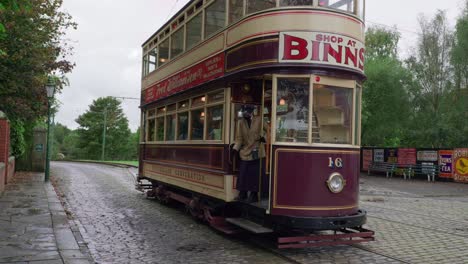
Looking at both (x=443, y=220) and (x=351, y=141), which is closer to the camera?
(x=351, y=141)

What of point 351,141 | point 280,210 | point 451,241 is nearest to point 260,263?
point 280,210

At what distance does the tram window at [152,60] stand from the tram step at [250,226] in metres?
6.55

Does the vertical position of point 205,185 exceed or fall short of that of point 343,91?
it falls short

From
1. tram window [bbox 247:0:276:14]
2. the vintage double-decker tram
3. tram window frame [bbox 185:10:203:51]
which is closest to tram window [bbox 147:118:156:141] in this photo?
tram window frame [bbox 185:10:203:51]

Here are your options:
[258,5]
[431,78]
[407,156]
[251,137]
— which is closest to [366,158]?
[407,156]

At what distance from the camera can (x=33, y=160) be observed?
73.7 feet

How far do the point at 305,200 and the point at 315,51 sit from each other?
A: 215 cm

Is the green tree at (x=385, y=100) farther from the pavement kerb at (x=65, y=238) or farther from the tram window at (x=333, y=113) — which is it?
the tram window at (x=333, y=113)

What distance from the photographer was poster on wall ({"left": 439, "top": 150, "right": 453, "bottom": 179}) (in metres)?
23.9

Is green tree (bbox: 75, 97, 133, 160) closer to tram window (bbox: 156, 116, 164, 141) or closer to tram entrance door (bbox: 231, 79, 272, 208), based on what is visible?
tram window (bbox: 156, 116, 164, 141)

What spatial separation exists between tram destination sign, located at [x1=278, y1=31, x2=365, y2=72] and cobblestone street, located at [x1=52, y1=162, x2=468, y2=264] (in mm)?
2819

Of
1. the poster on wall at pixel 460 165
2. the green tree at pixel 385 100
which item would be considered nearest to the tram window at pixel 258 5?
the poster on wall at pixel 460 165

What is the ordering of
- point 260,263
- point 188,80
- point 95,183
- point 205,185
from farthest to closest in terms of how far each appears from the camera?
1. point 95,183
2. point 188,80
3. point 205,185
4. point 260,263

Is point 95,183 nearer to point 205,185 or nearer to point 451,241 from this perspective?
point 205,185
